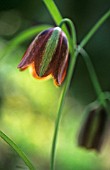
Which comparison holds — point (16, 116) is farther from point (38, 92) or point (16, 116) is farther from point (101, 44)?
point (101, 44)

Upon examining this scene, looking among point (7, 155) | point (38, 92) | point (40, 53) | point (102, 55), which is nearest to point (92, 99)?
point (102, 55)

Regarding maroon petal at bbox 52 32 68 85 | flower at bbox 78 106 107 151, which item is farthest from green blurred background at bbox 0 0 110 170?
maroon petal at bbox 52 32 68 85

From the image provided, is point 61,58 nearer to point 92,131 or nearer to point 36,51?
point 36,51

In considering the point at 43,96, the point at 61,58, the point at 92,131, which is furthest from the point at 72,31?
the point at 43,96

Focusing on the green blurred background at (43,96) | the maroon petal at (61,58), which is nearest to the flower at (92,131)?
the green blurred background at (43,96)

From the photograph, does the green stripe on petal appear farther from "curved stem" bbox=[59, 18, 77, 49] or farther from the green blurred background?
the green blurred background

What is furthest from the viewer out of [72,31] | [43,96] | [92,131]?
[43,96]
